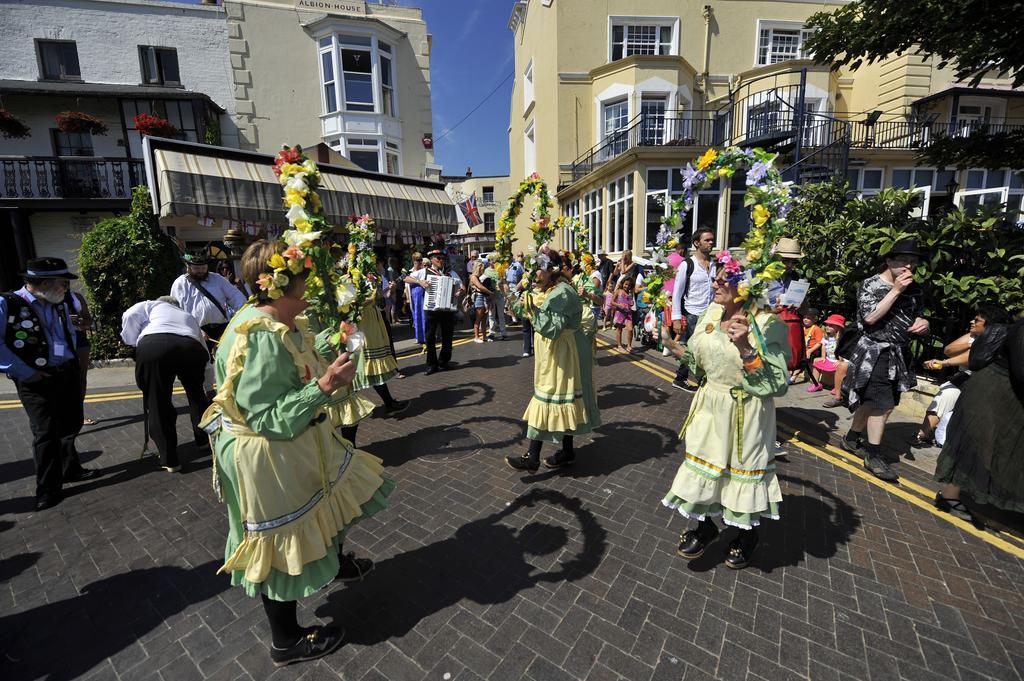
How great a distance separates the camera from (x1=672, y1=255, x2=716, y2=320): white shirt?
6.45 m

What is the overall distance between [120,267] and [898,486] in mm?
12794

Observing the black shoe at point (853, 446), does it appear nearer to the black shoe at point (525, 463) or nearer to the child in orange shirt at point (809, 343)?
the child in orange shirt at point (809, 343)

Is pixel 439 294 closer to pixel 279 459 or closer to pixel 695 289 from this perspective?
pixel 695 289

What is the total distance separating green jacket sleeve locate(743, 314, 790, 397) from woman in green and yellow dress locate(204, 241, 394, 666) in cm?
241

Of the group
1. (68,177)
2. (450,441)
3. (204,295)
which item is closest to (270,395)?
(450,441)

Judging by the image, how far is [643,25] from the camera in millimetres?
19344

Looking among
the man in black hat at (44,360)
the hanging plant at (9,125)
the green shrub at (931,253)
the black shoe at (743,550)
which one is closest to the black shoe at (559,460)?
the black shoe at (743,550)

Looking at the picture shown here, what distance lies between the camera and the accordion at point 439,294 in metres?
8.23

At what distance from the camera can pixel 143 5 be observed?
14.3 meters

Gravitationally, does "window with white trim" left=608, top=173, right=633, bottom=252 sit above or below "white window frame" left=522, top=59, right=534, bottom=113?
below

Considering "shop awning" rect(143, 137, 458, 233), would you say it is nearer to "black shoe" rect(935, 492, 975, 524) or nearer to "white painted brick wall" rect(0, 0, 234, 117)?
"white painted brick wall" rect(0, 0, 234, 117)

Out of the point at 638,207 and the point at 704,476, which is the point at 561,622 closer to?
the point at 704,476


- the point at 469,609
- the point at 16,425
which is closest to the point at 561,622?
the point at 469,609

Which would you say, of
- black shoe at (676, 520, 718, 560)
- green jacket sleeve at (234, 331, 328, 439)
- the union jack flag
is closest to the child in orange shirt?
black shoe at (676, 520, 718, 560)
